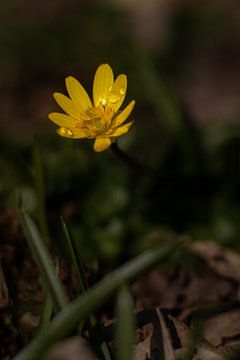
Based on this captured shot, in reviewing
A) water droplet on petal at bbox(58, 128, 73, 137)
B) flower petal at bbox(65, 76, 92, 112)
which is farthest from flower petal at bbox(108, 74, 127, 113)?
water droplet on petal at bbox(58, 128, 73, 137)

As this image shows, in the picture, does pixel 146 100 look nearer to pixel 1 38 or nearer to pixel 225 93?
pixel 225 93

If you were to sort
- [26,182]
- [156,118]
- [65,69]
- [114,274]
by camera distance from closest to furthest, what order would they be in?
1. [114,274]
2. [26,182]
3. [156,118]
4. [65,69]

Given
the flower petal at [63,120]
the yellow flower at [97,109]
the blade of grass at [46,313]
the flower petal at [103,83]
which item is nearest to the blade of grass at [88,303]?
the blade of grass at [46,313]

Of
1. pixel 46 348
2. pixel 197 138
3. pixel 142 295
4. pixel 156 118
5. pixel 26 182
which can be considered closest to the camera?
pixel 46 348

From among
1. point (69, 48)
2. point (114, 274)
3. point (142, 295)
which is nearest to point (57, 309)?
point (114, 274)

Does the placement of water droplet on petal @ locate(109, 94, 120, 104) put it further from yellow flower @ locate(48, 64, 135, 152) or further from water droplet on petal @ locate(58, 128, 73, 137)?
water droplet on petal @ locate(58, 128, 73, 137)

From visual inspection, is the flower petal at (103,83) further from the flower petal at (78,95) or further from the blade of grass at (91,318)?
the blade of grass at (91,318)
